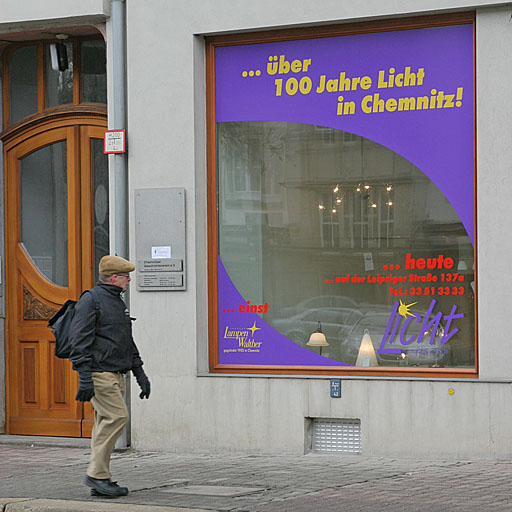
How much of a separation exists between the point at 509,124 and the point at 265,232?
254 cm

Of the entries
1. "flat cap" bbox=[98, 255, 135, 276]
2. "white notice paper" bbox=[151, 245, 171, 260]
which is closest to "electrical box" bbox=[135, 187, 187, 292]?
"white notice paper" bbox=[151, 245, 171, 260]

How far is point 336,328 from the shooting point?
10.1 metres

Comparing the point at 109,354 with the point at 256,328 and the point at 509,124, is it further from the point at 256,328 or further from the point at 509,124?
the point at 509,124

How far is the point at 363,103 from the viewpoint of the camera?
9977mm

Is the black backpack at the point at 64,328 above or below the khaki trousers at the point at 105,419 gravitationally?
above

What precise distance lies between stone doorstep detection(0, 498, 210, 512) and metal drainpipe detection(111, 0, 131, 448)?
281 cm

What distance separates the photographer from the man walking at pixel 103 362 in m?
7.80

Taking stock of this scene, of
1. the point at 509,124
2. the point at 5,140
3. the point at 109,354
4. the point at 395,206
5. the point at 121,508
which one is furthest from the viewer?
the point at 5,140

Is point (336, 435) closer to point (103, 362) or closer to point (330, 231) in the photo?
point (330, 231)

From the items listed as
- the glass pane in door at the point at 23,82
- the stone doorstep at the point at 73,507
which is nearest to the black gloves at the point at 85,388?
the stone doorstep at the point at 73,507

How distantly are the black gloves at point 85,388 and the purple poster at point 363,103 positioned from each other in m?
2.75

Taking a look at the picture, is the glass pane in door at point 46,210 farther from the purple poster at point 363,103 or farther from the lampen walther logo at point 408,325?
the lampen walther logo at point 408,325

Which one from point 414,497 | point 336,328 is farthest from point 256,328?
point 414,497

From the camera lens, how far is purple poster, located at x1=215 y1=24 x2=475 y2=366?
9.65 metres
